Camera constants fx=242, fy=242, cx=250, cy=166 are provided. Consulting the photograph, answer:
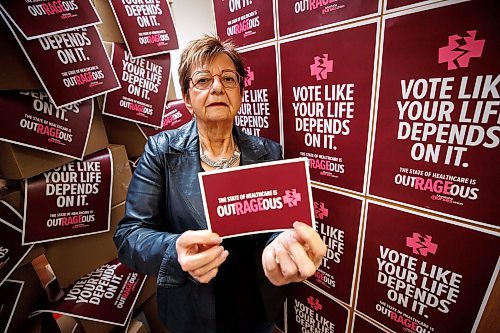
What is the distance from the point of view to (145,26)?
5.17ft

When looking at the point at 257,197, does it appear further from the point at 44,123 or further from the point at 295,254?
the point at 44,123

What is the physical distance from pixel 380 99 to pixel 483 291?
2.33 feet

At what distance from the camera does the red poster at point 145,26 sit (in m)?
1.50

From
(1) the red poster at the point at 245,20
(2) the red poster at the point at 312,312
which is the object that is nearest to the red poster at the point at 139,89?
(1) the red poster at the point at 245,20

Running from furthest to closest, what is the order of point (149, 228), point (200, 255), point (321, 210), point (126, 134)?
point (126, 134) < point (321, 210) < point (149, 228) < point (200, 255)

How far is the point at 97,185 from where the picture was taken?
1.35 metres

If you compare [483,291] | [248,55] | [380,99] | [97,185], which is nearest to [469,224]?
[483,291]

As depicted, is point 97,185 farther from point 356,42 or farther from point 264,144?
point 356,42

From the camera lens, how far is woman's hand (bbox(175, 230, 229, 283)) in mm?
595

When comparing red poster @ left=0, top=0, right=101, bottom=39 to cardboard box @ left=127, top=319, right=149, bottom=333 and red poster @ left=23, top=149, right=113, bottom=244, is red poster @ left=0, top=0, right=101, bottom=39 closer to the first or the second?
red poster @ left=23, top=149, right=113, bottom=244

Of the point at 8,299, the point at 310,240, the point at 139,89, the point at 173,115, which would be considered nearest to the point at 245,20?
the point at 139,89

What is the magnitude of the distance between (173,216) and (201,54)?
0.62 metres

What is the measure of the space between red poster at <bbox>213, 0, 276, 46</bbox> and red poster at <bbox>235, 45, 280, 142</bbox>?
0.22 ft

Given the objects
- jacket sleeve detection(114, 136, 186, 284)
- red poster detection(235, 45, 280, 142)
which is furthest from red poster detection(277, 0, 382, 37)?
jacket sleeve detection(114, 136, 186, 284)
